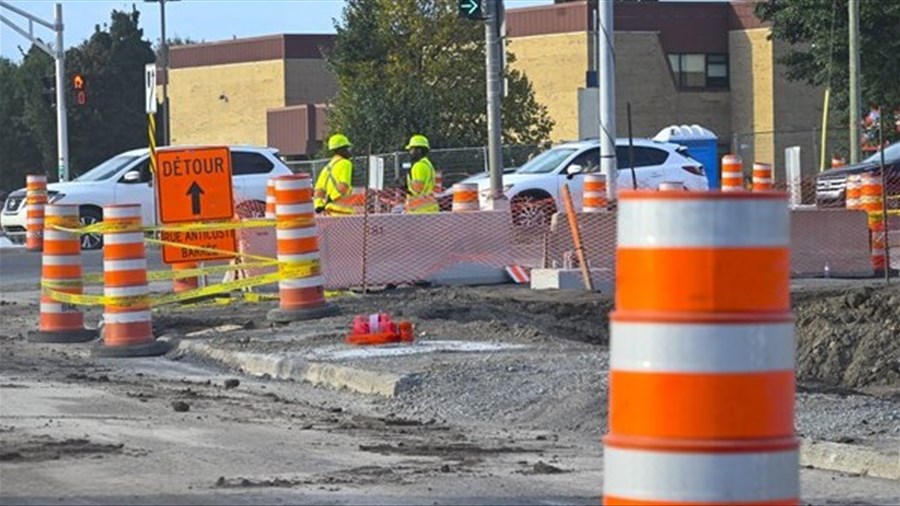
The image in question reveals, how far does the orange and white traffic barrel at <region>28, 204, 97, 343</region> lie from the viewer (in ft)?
58.4

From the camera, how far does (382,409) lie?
1231 cm

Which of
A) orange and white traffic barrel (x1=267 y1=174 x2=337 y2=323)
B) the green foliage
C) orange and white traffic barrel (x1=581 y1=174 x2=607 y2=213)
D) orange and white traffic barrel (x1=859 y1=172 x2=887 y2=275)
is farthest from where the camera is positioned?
the green foliage

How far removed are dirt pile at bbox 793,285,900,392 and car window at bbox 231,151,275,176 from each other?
65.3ft

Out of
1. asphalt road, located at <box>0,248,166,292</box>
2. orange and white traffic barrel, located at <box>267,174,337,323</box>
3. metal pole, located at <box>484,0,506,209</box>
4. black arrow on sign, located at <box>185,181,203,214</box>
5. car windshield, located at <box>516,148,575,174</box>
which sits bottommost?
asphalt road, located at <box>0,248,166,292</box>

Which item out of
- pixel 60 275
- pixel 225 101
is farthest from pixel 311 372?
pixel 225 101

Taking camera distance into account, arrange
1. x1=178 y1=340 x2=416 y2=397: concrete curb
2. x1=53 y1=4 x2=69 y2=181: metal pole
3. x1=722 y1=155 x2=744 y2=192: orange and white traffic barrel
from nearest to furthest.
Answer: x1=178 y1=340 x2=416 y2=397: concrete curb → x1=722 y1=155 x2=744 y2=192: orange and white traffic barrel → x1=53 y1=4 x2=69 y2=181: metal pole

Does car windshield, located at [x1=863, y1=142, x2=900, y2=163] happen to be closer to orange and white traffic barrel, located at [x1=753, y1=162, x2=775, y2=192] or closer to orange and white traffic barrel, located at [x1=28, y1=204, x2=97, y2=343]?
orange and white traffic barrel, located at [x1=753, y1=162, x2=775, y2=192]

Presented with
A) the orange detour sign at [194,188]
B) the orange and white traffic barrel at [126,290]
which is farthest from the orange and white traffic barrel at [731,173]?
the orange and white traffic barrel at [126,290]

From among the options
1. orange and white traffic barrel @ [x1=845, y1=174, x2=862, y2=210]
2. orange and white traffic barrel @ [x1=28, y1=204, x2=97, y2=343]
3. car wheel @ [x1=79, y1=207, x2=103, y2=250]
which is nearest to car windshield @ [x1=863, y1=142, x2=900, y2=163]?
orange and white traffic barrel @ [x1=845, y1=174, x2=862, y2=210]

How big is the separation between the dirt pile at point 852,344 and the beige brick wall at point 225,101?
61472 mm

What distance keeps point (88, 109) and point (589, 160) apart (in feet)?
183

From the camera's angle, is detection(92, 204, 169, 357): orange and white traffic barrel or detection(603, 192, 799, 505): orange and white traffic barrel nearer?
detection(603, 192, 799, 505): orange and white traffic barrel

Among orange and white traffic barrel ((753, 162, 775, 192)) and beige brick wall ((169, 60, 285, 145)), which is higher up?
beige brick wall ((169, 60, 285, 145))

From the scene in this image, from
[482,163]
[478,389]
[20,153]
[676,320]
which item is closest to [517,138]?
[482,163]
